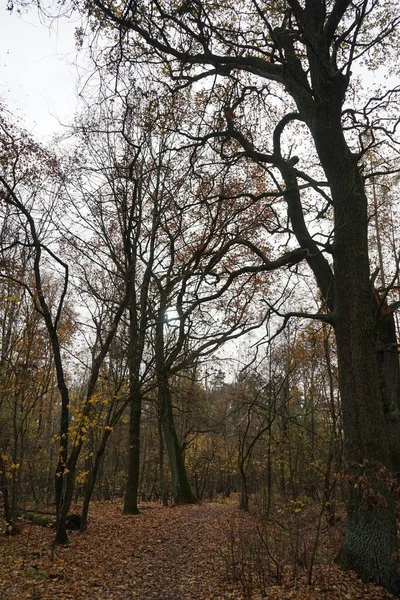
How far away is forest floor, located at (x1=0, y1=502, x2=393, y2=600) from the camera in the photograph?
475cm

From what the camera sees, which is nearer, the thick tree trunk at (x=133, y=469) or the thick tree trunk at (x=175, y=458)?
the thick tree trunk at (x=133, y=469)

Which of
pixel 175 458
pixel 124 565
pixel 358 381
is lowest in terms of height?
pixel 124 565

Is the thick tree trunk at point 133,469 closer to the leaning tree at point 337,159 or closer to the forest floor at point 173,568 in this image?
the forest floor at point 173,568

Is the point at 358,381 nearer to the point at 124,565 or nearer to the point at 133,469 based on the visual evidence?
the point at 124,565

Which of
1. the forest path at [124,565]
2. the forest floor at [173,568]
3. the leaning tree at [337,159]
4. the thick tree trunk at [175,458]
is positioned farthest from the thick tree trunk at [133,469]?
the leaning tree at [337,159]

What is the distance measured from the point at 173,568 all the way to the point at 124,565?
0.81 meters

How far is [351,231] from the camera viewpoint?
19.2 feet

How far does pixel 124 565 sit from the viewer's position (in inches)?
253

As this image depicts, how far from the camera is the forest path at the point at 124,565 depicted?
16.6ft

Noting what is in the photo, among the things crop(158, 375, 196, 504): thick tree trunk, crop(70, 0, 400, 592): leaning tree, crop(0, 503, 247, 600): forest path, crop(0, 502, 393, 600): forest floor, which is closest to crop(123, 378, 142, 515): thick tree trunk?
crop(0, 503, 247, 600): forest path

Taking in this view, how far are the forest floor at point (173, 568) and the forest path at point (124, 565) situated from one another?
13mm

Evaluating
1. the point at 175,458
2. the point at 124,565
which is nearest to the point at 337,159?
the point at 124,565

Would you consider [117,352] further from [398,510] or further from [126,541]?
[398,510]

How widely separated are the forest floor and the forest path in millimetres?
13
